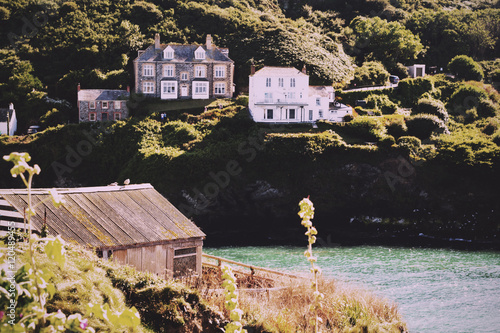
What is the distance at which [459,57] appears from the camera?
85.4 meters

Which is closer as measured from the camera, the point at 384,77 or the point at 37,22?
the point at 384,77

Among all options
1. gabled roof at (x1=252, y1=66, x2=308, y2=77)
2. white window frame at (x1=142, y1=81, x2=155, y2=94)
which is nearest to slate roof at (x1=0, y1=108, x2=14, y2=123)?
white window frame at (x1=142, y1=81, x2=155, y2=94)

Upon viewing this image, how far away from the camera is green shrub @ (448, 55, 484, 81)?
84312 mm

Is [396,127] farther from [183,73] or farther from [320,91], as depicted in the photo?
[183,73]

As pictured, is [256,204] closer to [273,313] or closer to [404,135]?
[404,135]

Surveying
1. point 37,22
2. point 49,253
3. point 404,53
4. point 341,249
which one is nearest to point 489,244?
point 341,249

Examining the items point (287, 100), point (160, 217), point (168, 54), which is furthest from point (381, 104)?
point (160, 217)

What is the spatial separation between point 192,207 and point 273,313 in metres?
37.5

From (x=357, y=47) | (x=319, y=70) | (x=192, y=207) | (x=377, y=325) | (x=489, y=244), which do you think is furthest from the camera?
(x=357, y=47)

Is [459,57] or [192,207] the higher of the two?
[459,57]

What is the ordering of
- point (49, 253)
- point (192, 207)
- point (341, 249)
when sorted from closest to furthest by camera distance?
point (49, 253) < point (341, 249) < point (192, 207)

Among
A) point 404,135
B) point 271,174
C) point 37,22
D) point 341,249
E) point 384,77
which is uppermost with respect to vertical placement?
point 37,22

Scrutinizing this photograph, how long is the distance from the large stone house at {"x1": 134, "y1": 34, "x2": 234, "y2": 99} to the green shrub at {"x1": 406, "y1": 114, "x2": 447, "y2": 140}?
21254 mm

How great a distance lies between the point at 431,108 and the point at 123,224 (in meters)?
55.2
